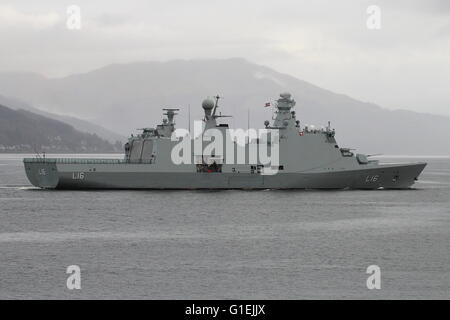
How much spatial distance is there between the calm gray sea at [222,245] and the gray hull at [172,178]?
104 cm

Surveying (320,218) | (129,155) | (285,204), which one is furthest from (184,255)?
(129,155)

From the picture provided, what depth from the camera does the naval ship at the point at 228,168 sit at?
59375 millimetres

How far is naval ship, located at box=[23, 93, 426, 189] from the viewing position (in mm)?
59375

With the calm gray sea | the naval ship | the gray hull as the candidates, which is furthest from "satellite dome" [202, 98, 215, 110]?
the calm gray sea

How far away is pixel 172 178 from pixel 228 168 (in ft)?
15.1

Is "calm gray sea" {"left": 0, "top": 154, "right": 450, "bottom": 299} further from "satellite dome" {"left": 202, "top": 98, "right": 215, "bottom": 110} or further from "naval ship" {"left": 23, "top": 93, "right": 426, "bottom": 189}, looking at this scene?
"satellite dome" {"left": 202, "top": 98, "right": 215, "bottom": 110}

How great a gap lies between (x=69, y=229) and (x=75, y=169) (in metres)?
19.6

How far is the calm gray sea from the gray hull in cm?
104

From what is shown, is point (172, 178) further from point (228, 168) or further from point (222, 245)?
point (222, 245)

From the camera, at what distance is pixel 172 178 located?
196 feet

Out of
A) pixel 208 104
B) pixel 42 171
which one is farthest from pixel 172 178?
pixel 42 171

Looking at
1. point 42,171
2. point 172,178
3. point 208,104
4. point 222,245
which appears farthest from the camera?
point 208,104

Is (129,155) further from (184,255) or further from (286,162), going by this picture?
(184,255)

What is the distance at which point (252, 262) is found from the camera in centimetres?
3147
